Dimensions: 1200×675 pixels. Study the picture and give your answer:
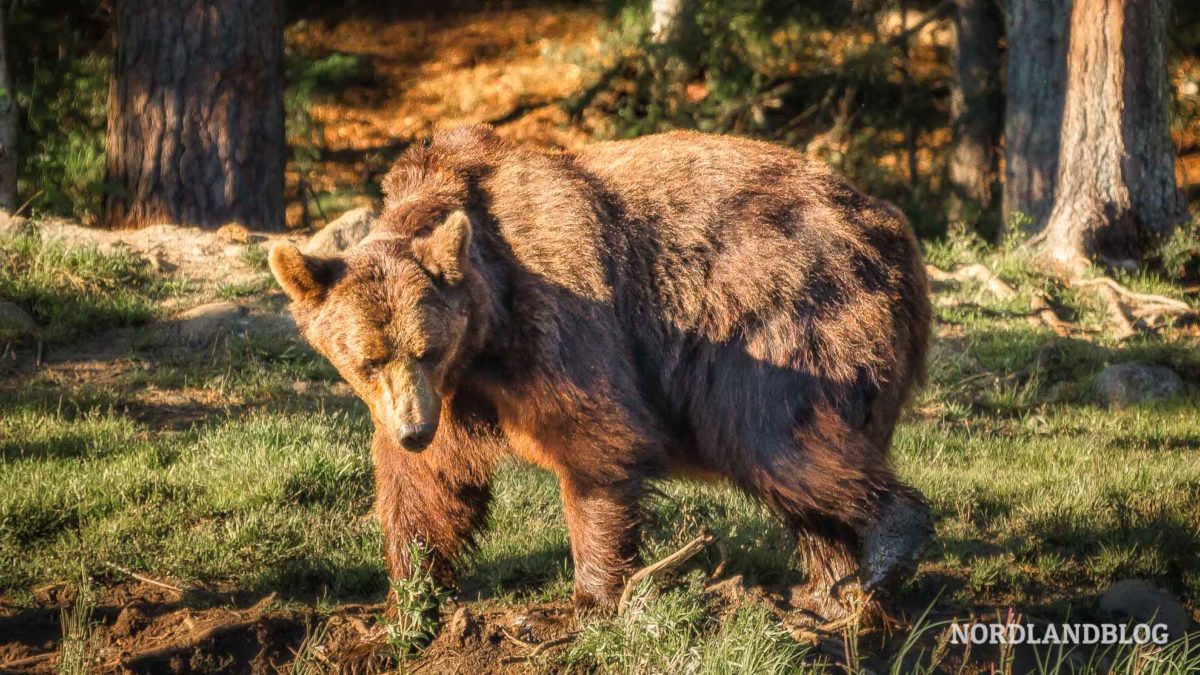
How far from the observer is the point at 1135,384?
8398 mm

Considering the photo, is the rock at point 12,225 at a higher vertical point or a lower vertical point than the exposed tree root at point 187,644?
higher

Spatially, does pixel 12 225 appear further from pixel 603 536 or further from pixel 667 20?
pixel 667 20

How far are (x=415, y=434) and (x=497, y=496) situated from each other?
2398 mm

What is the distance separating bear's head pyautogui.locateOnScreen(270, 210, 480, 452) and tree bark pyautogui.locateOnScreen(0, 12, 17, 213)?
5.79 metres

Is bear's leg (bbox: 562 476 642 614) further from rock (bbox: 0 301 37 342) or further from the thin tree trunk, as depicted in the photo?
the thin tree trunk

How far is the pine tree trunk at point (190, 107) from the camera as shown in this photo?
31.4ft

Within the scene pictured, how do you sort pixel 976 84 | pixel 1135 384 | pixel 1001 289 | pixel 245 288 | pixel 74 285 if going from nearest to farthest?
pixel 74 285, pixel 1135 384, pixel 245 288, pixel 1001 289, pixel 976 84

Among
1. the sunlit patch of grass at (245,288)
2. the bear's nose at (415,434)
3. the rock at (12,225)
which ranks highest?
the bear's nose at (415,434)

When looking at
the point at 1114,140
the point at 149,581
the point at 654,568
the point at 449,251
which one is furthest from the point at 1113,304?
the point at 149,581

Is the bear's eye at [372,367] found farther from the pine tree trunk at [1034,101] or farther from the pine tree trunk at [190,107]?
the pine tree trunk at [1034,101]

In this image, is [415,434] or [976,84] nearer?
[415,434]

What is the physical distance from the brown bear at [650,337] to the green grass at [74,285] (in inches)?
146

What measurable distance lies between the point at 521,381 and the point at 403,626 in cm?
93

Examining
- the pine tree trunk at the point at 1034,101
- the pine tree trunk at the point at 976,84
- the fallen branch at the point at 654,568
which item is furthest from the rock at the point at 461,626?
the pine tree trunk at the point at 976,84
